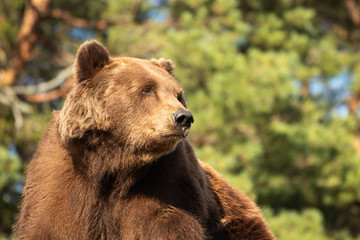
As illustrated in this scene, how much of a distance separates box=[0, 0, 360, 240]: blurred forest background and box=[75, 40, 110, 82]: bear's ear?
8.90m

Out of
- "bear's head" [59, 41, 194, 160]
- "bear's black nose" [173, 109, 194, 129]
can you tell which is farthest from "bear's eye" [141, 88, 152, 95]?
"bear's black nose" [173, 109, 194, 129]

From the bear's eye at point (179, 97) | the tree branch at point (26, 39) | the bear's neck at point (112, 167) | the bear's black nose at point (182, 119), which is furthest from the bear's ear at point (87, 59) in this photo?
the tree branch at point (26, 39)

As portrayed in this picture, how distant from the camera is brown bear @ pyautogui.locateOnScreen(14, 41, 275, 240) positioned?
4188 mm

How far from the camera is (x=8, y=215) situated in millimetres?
14336

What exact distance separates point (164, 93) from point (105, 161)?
2.35 ft

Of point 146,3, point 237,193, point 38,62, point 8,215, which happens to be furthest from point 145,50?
point 237,193

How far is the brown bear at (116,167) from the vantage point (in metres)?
4.19

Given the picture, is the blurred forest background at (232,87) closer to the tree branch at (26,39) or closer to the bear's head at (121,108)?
the tree branch at (26,39)

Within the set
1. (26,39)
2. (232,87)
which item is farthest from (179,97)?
(26,39)

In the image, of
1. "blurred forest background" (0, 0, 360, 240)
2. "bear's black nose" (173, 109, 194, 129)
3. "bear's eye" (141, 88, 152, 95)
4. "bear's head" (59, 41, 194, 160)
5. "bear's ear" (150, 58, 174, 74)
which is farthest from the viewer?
"blurred forest background" (0, 0, 360, 240)

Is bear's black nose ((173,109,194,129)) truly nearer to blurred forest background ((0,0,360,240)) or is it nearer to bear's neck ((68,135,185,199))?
bear's neck ((68,135,185,199))

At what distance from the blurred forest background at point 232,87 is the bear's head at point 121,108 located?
29.2 ft

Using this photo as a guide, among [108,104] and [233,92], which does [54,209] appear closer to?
[108,104]

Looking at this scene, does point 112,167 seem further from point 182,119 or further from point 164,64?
point 164,64
